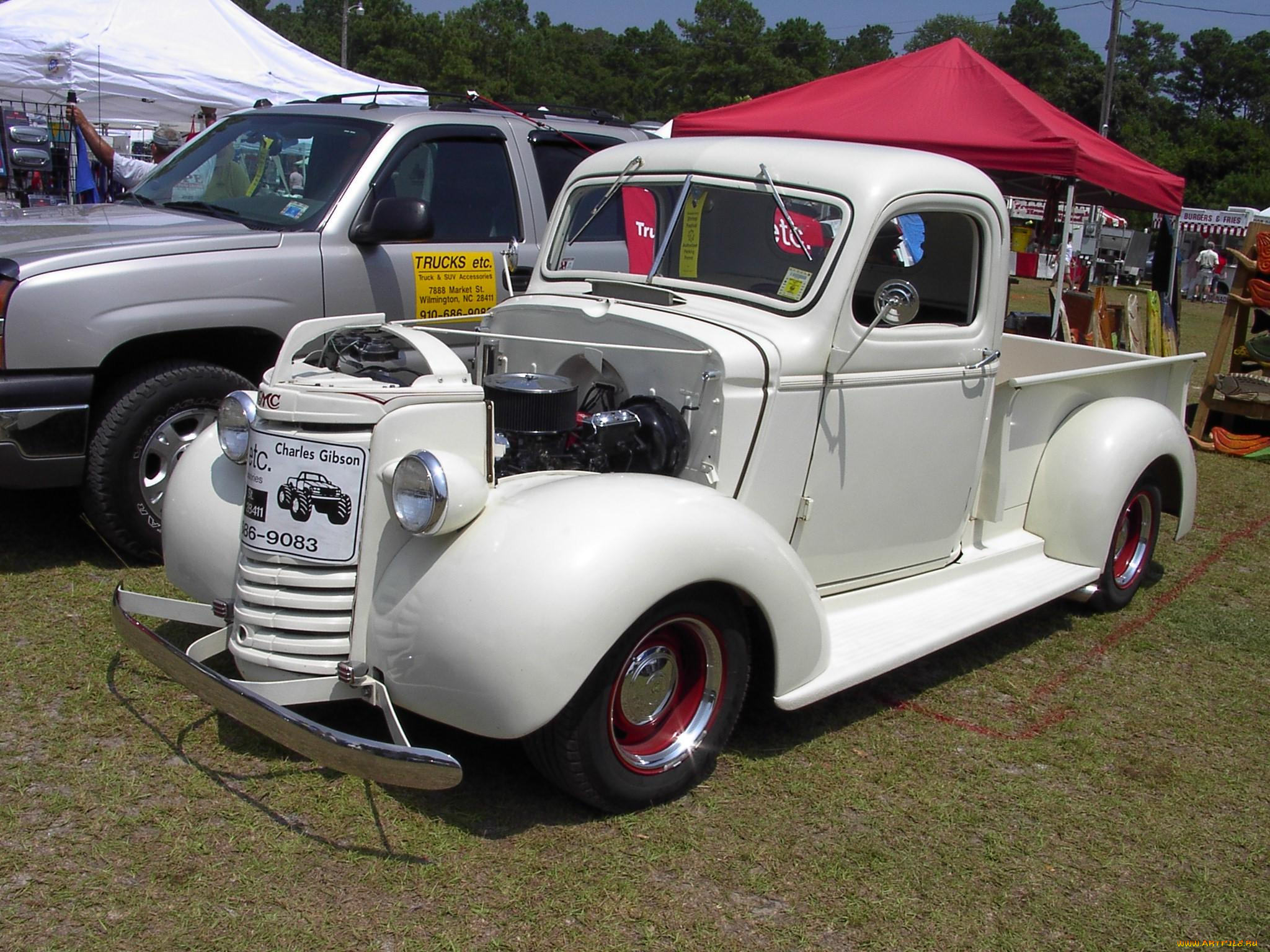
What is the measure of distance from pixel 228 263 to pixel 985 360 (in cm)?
321

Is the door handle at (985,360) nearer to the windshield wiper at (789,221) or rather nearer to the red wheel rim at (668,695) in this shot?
the windshield wiper at (789,221)

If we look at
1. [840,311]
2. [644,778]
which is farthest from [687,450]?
[644,778]

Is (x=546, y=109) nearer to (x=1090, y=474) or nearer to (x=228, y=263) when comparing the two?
(x=228, y=263)

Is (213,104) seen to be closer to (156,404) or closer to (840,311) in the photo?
(156,404)

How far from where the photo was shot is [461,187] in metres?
5.77

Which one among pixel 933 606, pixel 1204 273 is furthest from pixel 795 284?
pixel 1204 273

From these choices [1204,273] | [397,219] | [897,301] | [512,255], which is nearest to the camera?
[897,301]

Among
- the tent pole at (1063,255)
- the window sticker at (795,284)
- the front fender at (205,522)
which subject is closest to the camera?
the front fender at (205,522)

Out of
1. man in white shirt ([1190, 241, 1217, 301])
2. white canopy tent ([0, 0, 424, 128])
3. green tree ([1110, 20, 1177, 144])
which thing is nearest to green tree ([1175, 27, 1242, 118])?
green tree ([1110, 20, 1177, 144])

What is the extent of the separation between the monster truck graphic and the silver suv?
1941mm

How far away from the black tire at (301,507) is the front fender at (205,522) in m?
0.47

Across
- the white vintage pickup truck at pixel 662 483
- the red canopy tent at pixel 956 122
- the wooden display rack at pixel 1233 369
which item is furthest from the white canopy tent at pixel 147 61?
the white vintage pickup truck at pixel 662 483

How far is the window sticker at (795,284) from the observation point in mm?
3729

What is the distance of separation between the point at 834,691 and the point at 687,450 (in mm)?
881
